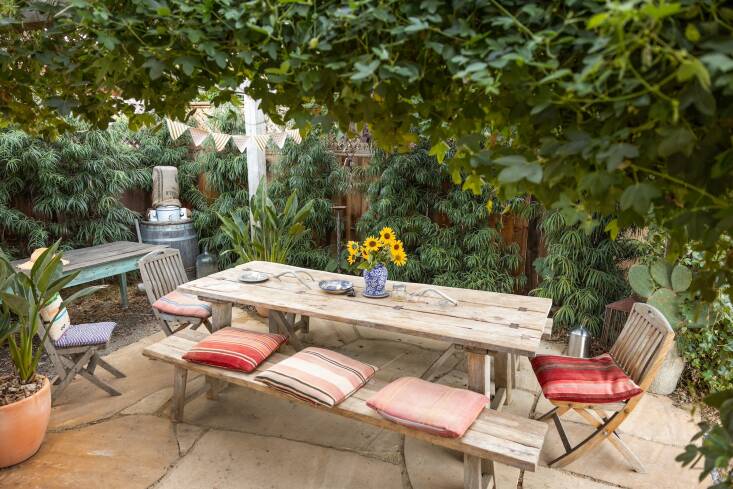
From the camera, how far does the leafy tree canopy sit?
63 cm

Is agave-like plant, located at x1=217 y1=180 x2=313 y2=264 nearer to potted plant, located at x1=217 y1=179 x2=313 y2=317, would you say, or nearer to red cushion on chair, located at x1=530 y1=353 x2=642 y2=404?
potted plant, located at x1=217 y1=179 x2=313 y2=317

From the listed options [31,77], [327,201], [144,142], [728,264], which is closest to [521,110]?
[728,264]

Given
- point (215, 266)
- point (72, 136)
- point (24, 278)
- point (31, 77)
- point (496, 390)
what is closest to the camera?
point (31, 77)

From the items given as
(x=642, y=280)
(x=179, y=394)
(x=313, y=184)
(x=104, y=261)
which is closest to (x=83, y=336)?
(x=179, y=394)

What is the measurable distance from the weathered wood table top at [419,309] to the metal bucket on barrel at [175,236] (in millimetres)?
2299

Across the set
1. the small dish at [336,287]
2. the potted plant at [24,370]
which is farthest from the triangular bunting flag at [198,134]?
the small dish at [336,287]

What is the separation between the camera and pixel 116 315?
4680 mm

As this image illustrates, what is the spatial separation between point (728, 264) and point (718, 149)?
0.21 m

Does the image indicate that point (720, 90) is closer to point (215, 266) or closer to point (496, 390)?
point (496, 390)

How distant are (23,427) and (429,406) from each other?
1977 mm

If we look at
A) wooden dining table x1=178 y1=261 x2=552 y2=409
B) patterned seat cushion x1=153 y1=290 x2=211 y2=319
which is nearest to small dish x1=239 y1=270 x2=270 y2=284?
wooden dining table x1=178 y1=261 x2=552 y2=409

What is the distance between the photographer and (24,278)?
2.51 meters

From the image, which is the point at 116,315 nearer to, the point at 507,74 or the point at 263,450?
the point at 263,450

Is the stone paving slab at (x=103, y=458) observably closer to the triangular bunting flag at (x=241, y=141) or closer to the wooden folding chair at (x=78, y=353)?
the wooden folding chair at (x=78, y=353)
